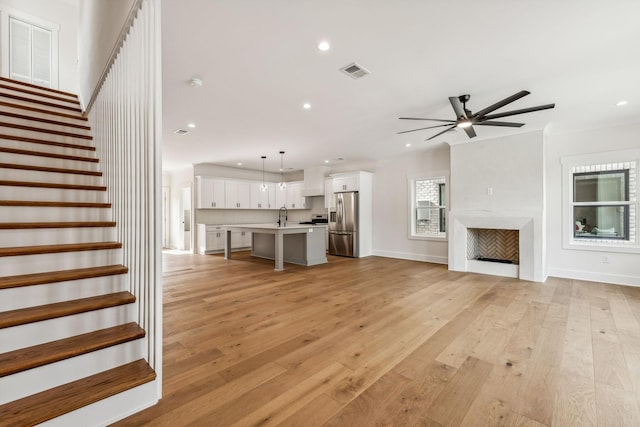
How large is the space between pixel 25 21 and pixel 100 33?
3.88 m

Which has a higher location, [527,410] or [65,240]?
[65,240]

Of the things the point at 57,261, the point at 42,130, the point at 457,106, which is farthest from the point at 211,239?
the point at 457,106

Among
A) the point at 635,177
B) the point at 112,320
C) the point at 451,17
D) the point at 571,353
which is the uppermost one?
the point at 451,17

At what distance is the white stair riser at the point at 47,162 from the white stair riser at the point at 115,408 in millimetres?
2504

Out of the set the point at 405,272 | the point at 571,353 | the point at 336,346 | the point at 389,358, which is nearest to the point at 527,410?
the point at 389,358

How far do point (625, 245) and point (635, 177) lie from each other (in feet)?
3.67

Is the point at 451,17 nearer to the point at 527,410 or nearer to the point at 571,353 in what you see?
the point at 527,410

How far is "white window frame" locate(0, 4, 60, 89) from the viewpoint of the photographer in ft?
15.5

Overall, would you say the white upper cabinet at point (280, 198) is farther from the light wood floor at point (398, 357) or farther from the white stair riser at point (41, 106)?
the white stair riser at point (41, 106)

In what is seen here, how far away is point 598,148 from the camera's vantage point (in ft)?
15.7

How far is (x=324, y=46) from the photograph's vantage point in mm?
2496

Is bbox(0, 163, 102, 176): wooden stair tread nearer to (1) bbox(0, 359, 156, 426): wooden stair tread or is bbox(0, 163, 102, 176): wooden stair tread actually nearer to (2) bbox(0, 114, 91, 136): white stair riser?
(2) bbox(0, 114, 91, 136): white stair riser

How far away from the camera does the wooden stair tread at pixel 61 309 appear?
1.51 m

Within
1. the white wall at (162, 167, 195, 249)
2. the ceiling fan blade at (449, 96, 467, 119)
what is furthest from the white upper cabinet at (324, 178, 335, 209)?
the ceiling fan blade at (449, 96, 467, 119)
